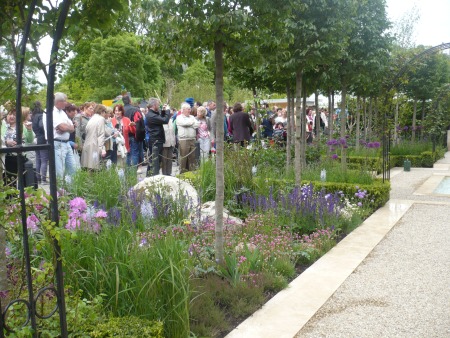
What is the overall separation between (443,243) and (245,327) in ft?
12.2

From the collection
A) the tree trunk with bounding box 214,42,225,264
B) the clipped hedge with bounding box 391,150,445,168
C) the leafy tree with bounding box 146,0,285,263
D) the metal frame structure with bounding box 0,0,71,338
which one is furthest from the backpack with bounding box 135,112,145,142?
the metal frame structure with bounding box 0,0,71,338

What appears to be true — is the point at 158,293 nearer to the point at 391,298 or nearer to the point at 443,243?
the point at 391,298

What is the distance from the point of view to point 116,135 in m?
10.5

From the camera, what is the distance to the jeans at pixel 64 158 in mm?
7775

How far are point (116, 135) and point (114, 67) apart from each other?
2871 centimetres

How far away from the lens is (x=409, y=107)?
22844 millimetres

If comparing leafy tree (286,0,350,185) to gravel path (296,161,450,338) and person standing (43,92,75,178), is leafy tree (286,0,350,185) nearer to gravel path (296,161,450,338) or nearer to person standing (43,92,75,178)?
gravel path (296,161,450,338)

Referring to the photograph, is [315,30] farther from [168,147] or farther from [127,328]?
[127,328]

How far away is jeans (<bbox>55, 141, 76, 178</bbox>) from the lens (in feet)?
25.5

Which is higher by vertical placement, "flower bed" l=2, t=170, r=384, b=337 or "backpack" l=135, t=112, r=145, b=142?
"backpack" l=135, t=112, r=145, b=142

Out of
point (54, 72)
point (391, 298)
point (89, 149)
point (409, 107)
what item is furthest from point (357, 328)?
point (409, 107)

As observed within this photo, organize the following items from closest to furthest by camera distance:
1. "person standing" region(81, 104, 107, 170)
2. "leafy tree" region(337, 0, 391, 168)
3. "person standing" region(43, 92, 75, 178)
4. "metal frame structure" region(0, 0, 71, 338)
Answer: "metal frame structure" region(0, 0, 71, 338) < "person standing" region(43, 92, 75, 178) < "person standing" region(81, 104, 107, 170) < "leafy tree" region(337, 0, 391, 168)

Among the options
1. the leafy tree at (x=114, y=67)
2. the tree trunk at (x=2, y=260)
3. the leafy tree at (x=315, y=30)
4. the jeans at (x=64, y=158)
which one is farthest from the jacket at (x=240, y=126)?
the leafy tree at (x=114, y=67)

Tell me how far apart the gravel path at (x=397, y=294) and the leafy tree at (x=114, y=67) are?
3249cm
